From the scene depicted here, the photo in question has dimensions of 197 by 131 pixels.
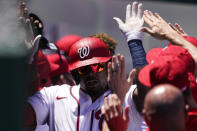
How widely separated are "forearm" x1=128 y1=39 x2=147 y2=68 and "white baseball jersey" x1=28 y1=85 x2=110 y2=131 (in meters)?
0.31

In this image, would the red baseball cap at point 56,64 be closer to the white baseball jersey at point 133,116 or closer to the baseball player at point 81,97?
the baseball player at point 81,97

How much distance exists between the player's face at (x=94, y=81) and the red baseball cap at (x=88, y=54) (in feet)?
0.21

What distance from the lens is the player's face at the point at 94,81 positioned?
2836 mm

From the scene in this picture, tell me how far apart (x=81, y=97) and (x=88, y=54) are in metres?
0.33

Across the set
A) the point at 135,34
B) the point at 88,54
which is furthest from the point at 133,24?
the point at 88,54

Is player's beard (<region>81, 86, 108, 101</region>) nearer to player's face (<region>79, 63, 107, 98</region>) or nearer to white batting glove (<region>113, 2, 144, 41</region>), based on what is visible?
player's face (<region>79, 63, 107, 98</region>)

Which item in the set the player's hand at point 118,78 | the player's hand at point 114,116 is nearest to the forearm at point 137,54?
the player's hand at point 118,78

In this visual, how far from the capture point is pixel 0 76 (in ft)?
3.19

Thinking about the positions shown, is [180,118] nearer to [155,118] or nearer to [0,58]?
[155,118]

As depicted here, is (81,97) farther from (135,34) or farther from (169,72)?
(169,72)

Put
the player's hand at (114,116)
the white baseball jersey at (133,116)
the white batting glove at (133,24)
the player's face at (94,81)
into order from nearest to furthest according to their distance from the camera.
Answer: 1. the player's hand at (114,116)
2. the white baseball jersey at (133,116)
3. the player's face at (94,81)
4. the white batting glove at (133,24)

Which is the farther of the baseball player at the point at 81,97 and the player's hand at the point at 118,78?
the baseball player at the point at 81,97

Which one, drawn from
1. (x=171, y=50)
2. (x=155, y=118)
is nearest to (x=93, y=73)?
(x=171, y=50)

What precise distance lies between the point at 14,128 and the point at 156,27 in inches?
66.6
